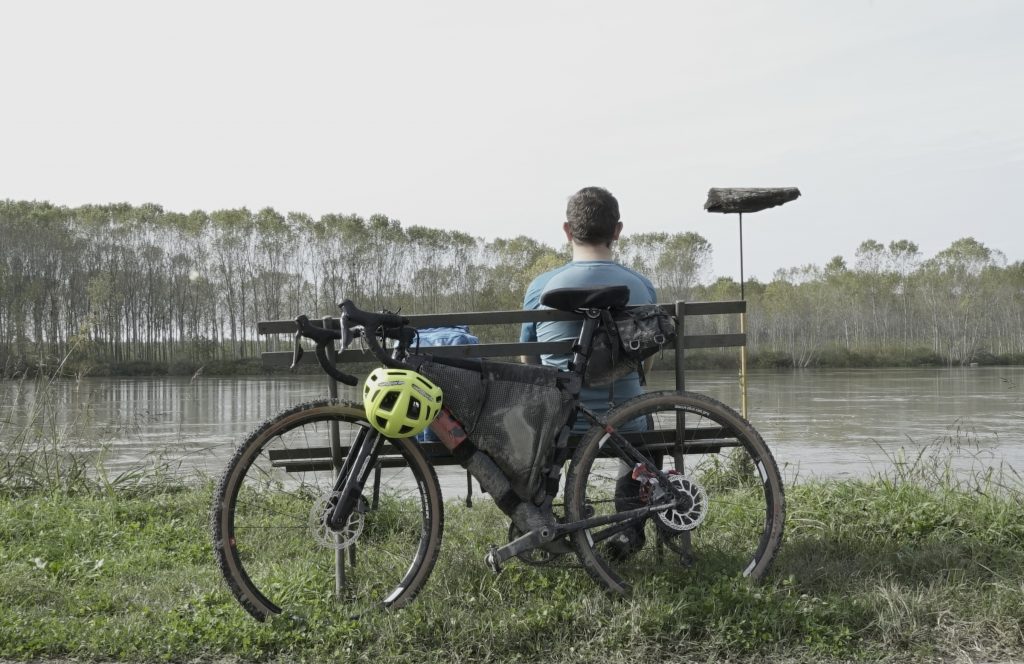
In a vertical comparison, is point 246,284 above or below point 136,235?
below

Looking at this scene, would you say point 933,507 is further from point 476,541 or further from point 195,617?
point 195,617

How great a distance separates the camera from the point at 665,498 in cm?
361

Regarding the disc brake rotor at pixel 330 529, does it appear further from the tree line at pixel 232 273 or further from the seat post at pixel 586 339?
the tree line at pixel 232 273

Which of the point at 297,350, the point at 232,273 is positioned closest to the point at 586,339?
the point at 297,350

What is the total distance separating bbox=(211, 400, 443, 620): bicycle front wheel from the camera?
3281mm

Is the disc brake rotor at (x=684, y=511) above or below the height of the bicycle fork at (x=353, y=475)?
below

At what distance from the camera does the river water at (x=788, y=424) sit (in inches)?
303

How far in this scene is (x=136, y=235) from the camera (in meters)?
56.3

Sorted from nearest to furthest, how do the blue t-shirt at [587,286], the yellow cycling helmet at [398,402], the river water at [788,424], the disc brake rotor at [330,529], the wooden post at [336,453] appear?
the yellow cycling helmet at [398,402], the disc brake rotor at [330,529], the wooden post at [336,453], the blue t-shirt at [587,286], the river water at [788,424]

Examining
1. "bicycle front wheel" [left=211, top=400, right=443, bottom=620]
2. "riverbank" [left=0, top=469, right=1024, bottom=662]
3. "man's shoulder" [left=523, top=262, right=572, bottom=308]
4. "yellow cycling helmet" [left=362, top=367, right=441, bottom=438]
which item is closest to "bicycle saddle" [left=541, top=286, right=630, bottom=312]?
"man's shoulder" [left=523, top=262, right=572, bottom=308]

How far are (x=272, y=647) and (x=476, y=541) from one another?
1.34 meters

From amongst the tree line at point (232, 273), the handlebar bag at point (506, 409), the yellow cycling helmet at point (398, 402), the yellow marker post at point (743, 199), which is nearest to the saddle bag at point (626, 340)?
the handlebar bag at point (506, 409)

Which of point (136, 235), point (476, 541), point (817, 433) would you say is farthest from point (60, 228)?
point (476, 541)

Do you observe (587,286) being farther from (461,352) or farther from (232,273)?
(232,273)
